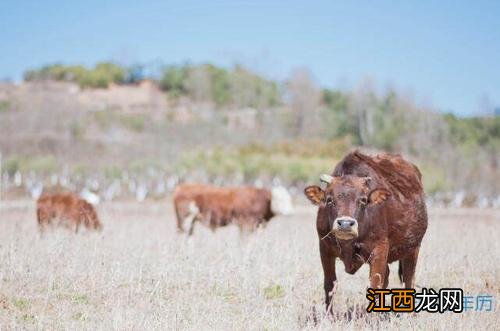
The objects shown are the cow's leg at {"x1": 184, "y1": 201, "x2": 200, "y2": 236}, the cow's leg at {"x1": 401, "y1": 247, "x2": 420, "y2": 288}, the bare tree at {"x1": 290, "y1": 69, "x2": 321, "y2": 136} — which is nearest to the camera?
the cow's leg at {"x1": 401, "y1": 247, "x2": 420, "y2": 288}

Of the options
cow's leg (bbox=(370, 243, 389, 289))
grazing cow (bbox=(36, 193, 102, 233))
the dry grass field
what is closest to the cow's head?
cow's leg (bbox=(370, 243, 389, 289))

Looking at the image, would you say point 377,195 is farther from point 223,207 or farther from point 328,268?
point 223,207

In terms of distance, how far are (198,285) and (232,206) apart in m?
10.00

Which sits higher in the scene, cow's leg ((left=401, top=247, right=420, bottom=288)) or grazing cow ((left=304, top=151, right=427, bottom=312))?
grazing cow ((left=304, top=151, right=427, bottom=312))

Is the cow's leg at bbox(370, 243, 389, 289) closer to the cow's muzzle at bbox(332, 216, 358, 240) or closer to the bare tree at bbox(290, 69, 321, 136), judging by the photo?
the cow's muzzle at bbox(332, 216, 358, 240)

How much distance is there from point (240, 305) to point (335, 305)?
119 cm

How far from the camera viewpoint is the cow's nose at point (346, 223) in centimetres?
609

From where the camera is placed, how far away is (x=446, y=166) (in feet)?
176

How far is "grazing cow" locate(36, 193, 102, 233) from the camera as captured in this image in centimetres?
1480

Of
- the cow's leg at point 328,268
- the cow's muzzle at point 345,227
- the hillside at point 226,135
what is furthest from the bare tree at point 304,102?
the cow's muzzle at point 345,227

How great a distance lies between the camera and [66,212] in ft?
50.1

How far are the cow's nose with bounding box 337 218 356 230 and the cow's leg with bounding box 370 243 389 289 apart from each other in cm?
79

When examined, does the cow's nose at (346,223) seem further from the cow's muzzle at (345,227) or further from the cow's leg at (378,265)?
the cow's leg at (378,265)

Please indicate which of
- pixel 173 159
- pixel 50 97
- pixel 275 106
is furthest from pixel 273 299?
pixel 275 106
